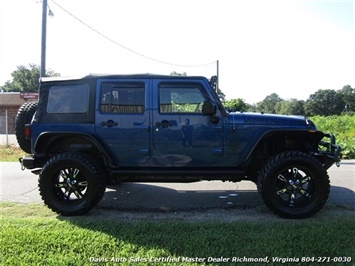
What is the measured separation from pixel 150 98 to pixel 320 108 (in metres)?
108

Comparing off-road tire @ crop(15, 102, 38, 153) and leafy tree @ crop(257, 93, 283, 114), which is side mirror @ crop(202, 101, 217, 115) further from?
leafy tree @ crop(257, 93, 283, 114)

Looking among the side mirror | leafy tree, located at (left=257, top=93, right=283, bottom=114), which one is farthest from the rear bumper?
leafy tree, located at (left=257, top=93, right=283, bottom=114)

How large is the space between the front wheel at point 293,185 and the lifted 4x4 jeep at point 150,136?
2 cm

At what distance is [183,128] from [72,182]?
1845 millimetres

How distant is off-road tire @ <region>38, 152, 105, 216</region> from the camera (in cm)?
411

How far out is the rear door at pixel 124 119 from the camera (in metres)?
4.15

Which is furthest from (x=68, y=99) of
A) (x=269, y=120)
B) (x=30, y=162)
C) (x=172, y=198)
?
(x=269, y=120)

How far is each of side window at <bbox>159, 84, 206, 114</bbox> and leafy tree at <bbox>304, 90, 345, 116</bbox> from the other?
105799mm

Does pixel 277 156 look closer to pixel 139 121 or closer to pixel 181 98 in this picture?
pixel 181 98

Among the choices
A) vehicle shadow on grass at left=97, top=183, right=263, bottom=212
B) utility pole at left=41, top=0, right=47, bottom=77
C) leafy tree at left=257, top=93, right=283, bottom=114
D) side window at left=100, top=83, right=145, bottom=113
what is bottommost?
vehicle shadow on grass at left=97, top=183, right=263, bottom=212

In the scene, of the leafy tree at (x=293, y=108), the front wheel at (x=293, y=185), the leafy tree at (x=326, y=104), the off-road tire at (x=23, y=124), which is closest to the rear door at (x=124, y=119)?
the off-road tire at (x=23, y=124)

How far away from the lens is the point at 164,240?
3232 mm

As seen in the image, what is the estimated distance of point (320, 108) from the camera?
99.4 m

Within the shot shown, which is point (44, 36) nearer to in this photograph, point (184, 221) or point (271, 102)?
point (184, 221)
